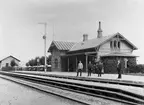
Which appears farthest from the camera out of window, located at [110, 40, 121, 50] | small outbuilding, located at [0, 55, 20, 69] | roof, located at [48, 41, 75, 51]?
small outbuilding, located at [0, 55, 20, 69]

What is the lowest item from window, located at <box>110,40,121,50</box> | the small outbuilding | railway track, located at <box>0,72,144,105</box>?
railway track, located at <box>0,72,144,105</box>

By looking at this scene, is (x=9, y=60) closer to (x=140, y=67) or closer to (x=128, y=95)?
(x=140, y=67)

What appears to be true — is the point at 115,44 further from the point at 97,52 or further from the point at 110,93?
the point at 110,93

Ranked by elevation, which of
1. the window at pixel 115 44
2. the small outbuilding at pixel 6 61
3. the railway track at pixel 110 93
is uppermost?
the window at pixel 115 44

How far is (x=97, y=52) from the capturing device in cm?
3441

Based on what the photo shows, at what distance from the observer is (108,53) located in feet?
117

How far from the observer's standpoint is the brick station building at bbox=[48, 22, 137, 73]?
3334 centimetres

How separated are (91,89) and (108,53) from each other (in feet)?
77.5

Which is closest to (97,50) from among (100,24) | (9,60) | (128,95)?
(100,24)

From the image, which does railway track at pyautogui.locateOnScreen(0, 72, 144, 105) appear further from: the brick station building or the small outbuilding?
the small outbuilding

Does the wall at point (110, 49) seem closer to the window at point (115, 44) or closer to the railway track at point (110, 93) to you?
the window at point (115, 44)

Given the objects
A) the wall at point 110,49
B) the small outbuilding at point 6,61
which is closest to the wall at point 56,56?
the wall at point 110,49

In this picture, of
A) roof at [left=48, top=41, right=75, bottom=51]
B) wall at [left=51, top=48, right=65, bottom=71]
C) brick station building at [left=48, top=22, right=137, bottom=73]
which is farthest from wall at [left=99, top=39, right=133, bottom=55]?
wall at [left=51, top=48, right=65, bottom=71]

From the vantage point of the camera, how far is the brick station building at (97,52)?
3334 cm
